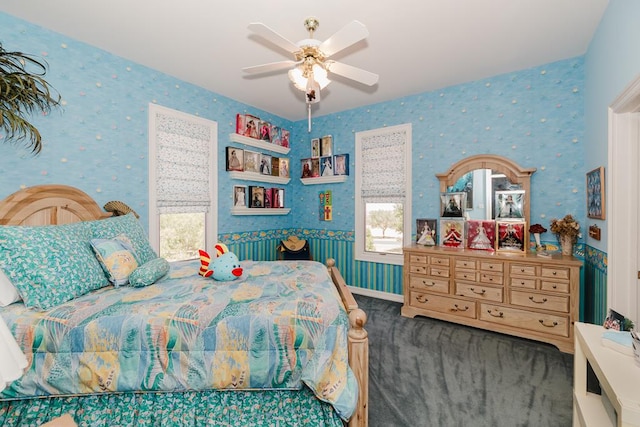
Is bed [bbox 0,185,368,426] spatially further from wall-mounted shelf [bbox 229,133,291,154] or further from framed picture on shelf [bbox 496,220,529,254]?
Result: wall-mounted shelf [bbox 229,133,291,154]

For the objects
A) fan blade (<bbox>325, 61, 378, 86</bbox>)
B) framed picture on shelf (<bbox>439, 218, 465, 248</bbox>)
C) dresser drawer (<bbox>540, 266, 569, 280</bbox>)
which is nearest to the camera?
fan blade (<bbox>325, 61, 378, 86</bbox>)

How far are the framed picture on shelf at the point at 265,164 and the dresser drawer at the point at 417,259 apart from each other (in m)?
2.47

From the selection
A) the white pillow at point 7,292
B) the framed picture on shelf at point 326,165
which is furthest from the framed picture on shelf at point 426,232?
the white pillow at point 7,292

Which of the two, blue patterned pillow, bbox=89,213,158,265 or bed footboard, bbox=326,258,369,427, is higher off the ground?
blue patterned pillow, bbox=89,213,158,265

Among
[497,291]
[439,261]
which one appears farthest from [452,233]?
[497,291]

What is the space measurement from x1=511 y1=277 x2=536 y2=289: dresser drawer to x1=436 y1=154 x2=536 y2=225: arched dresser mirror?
70cm

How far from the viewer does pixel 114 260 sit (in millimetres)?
1975

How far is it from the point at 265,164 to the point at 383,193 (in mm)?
1848

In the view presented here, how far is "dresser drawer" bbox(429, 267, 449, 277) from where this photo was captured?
328 cm

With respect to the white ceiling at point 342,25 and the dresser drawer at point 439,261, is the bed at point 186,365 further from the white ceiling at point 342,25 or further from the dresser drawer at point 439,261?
the dresser drawer at point 439,261

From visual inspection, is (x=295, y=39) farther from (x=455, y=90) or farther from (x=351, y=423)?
(x=351, y=423)

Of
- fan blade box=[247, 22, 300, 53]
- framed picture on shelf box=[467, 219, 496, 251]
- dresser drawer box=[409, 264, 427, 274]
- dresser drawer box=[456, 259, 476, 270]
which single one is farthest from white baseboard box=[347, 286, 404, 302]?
fan blade box=[247, 22, 300, 53]

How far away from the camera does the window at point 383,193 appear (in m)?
4.03

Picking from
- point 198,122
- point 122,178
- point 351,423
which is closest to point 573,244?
point 351,423
